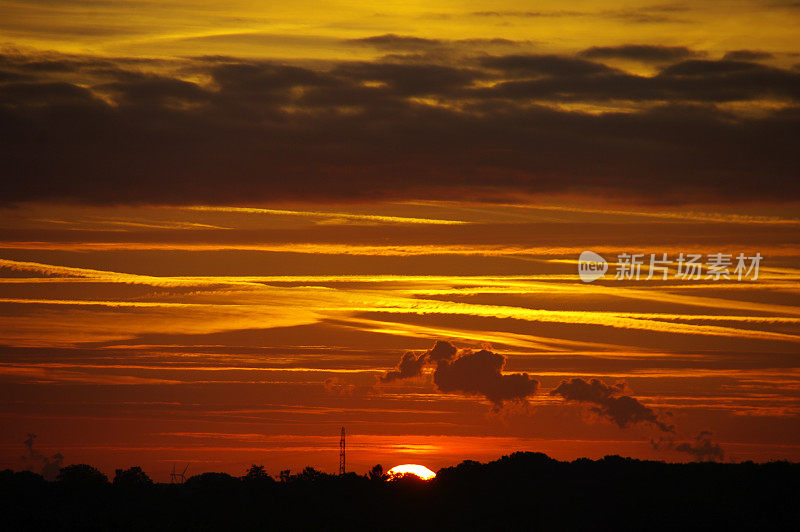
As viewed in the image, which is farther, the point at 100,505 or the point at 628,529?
the point at 100,505

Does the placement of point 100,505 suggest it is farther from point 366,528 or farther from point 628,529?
point 628,529

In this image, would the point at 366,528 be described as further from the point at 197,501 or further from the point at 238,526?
the point at 197,501

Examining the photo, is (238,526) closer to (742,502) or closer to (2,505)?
(2,505)

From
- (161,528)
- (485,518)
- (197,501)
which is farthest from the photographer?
(197,501)

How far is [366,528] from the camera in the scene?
18412 centimetres

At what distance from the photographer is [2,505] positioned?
196m


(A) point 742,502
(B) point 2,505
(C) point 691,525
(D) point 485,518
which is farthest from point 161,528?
(A) point 742,502

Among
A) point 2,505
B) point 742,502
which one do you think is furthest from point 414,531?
point 2,505

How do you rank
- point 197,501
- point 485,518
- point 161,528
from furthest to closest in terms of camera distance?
point 197,501
point 485,518
point 161,528

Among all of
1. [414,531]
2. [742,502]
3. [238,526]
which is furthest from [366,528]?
[742,502]

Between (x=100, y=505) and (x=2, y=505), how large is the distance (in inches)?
634

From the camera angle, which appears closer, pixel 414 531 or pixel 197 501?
pixel 414 531

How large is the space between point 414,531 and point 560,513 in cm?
2649

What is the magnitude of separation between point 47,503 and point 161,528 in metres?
34.8
